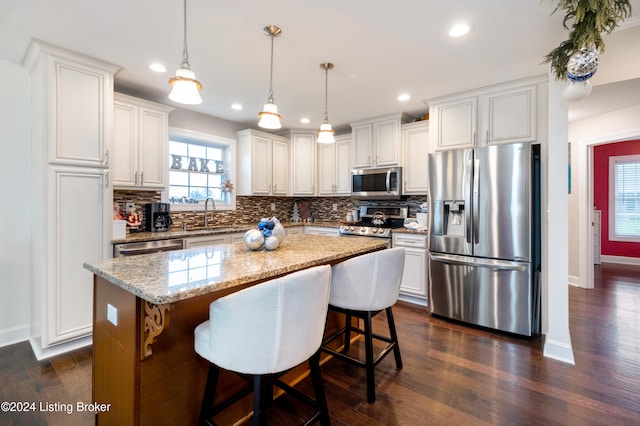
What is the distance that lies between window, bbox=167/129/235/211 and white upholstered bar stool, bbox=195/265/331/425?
9.69 ft

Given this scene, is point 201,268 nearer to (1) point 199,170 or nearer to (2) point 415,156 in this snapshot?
(1) point 199,170

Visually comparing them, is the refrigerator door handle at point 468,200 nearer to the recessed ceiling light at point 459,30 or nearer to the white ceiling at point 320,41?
the white ceiling at point 320,41

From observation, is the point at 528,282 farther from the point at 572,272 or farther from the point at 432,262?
the point at 572,272

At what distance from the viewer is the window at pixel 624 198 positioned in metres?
5.67

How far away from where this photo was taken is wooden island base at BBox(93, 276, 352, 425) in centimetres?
125

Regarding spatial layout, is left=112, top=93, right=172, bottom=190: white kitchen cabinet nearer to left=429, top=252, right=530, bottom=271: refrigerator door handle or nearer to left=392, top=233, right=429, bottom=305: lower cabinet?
left=392, top=233, right=429, bottom=305: lower cabinet

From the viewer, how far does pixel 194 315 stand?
1477 millimetres

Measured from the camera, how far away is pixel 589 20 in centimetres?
173

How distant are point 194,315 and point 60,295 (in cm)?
178

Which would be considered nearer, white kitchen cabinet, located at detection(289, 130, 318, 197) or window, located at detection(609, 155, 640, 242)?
white kitchen cabinet, located at detection(289, 130, 318, 197)

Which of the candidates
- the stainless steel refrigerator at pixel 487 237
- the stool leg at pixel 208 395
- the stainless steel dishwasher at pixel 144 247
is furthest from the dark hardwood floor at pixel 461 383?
the stainless steel dishwasher at pixel 144 247

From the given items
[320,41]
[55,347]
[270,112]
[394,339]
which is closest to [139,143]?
[270,112]

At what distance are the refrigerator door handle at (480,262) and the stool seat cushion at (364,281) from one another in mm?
1502

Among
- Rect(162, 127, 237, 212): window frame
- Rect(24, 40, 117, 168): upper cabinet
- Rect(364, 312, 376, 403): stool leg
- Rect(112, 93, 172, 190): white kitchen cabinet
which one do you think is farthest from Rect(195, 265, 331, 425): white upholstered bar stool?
Rect(162, 127, 237, 212): window frame
